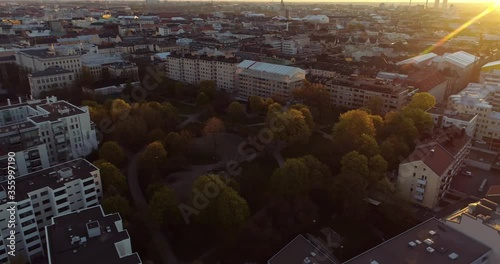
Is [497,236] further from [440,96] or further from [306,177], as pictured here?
[440,96]

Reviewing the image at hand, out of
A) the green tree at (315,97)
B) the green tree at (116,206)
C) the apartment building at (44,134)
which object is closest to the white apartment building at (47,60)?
the apartment building at (44,134)

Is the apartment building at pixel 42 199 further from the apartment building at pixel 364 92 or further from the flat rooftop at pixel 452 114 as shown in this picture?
the flat rooftop at pixel 452 114

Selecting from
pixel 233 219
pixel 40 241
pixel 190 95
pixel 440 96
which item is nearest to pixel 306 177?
pixel 233 219

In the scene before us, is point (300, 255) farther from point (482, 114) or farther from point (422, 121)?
point (482, 114)

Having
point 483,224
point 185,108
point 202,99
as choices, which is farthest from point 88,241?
point 185,108

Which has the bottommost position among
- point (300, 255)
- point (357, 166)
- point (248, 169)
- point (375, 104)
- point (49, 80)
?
point (248, 169)
